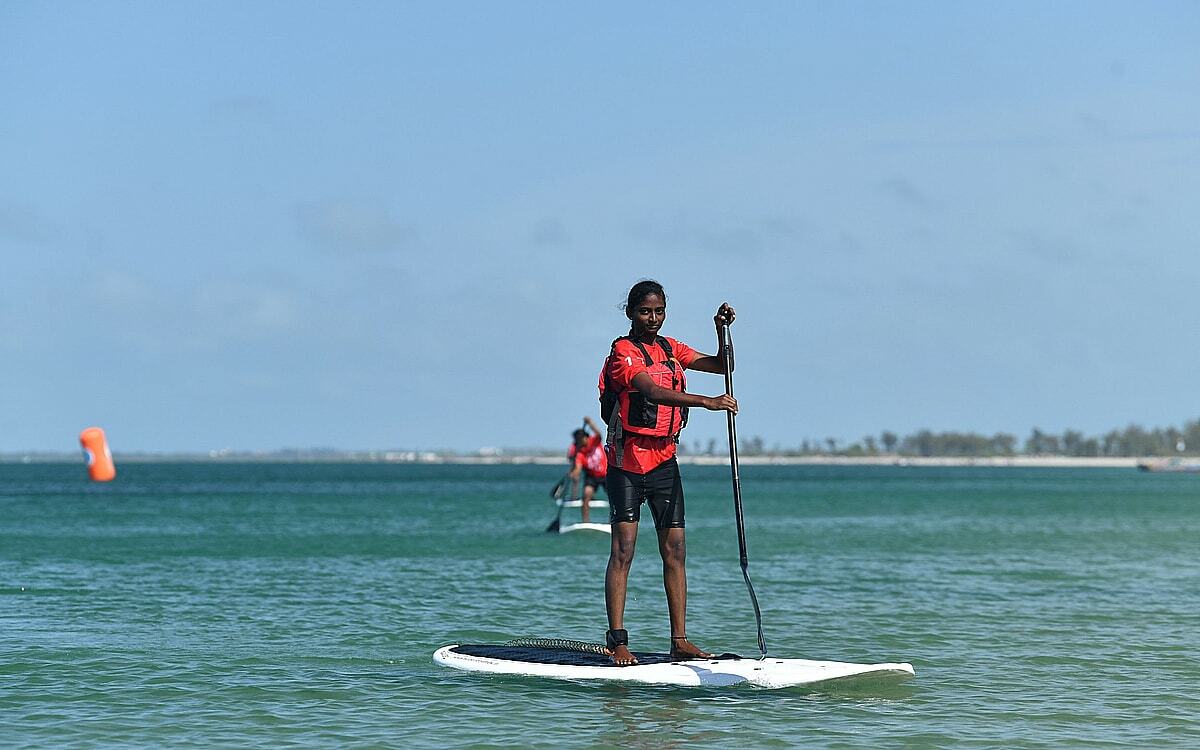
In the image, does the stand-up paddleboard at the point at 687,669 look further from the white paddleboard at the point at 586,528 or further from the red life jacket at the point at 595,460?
the white paddleboard at the point at 586,528

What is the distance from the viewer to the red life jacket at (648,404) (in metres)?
10.2

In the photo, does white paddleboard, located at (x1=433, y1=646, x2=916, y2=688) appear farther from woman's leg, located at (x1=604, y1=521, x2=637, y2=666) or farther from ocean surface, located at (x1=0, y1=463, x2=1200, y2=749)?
woman's leg, located at (x1=604, y1=521, x2=637, y2=666)

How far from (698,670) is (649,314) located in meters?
2.65

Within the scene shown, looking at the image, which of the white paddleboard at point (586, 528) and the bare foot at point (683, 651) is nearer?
the bare foot at point (683, 651)

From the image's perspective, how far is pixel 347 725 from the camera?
31.0 feet

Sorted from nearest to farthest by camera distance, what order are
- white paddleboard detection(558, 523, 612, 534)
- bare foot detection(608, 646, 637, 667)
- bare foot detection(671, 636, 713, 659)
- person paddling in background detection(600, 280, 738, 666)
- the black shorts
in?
1. person paddling in background detection(600, 280, 738, 666)
2. the black shorts
3. bare foot detection(608, 646, 637, 667)
4. bare foot detection(671, 636, 713, 659)
5. white paddleboard detection(558, 523, 612, 534)

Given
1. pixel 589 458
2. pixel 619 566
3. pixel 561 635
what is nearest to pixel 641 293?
pixel 619 566

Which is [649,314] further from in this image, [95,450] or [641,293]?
[95,450]

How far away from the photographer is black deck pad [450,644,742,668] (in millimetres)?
10891

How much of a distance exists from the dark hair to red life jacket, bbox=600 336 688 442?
0.24 meters

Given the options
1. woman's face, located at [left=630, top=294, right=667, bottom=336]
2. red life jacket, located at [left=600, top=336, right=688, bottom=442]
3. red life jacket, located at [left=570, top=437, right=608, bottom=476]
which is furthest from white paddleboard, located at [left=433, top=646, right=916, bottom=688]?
red life jacket, located at [left=570, top=437, right=608, bottom=476]

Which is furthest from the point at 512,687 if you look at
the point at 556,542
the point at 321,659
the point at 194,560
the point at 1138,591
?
the point at 556,542

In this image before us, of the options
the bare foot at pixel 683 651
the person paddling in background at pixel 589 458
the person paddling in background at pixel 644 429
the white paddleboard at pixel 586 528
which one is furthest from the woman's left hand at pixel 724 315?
the white paddleboard at pixel 586 528

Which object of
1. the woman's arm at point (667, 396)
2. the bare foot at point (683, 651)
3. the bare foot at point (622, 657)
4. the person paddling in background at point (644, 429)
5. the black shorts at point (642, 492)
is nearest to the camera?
the woman's arm at point (667, 396)
